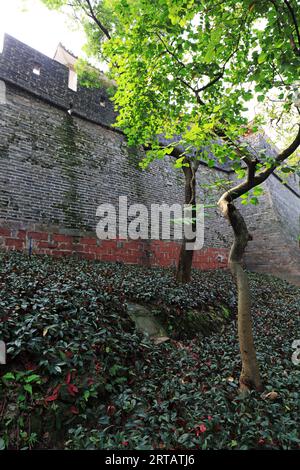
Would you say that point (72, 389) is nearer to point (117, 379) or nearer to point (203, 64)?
point (117, 379)

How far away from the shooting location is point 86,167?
712cm

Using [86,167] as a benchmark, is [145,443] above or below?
below

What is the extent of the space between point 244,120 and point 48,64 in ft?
19.1

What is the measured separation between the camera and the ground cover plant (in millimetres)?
2104

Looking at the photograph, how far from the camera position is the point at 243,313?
2.83 meters

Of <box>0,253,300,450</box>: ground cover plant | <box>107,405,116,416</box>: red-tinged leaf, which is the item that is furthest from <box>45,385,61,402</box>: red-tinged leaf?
<box>107,405,116,416</box>: red-tinged leaf

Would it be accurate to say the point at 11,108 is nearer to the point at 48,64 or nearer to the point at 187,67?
the point at 48,64

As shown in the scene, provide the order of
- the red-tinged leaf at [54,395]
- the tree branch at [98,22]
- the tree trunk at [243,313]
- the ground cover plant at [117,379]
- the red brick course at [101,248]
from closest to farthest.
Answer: the ground cover plant at [117,379] < the red-tinged leaf at [54,395] < the tree trunk at [243,313] < the red brick course at [101,248] < the tree branch at [98,22]

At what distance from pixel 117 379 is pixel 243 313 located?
147 centimetres

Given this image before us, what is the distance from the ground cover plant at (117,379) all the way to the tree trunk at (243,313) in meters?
0.13

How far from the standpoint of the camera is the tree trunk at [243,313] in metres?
2.74

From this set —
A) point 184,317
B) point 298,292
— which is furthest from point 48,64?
point 298,292

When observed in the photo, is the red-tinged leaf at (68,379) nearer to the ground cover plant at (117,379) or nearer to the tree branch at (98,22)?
the ground cover plant at (117,379)

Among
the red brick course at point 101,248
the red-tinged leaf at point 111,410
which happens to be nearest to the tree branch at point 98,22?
the red brick course at point 101,248
